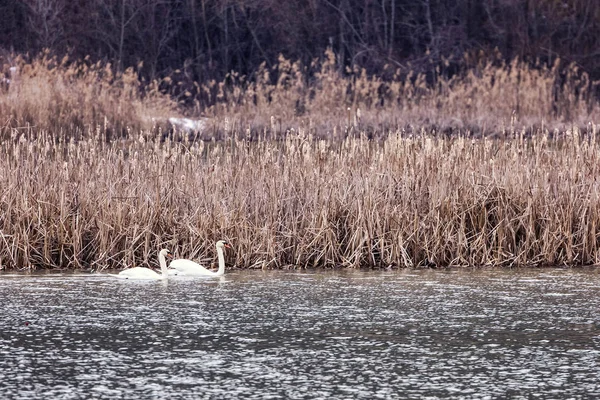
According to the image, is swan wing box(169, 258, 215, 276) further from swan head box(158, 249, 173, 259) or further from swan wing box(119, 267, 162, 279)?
swan wing box(119, 267, 162, 279)

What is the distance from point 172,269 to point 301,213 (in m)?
1.44

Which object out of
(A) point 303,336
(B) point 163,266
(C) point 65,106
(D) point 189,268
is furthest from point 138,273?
(C) point 65,106

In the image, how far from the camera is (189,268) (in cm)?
1095

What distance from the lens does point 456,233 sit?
11773 mm

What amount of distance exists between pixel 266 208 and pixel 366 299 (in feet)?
8.15

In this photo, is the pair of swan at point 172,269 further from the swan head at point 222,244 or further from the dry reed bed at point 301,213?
the dry reed bed at point 301,213

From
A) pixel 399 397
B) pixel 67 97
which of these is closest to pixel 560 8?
pixel 67 97

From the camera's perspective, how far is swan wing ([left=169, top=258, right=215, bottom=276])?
10922mm

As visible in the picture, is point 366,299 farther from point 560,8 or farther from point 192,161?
point 560,8

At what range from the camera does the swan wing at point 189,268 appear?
10922 mm

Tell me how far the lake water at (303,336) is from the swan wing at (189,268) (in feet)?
0.55

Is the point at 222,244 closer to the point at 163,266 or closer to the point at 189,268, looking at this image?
the point at 189,268

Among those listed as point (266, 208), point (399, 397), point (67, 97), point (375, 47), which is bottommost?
point (399, 397)

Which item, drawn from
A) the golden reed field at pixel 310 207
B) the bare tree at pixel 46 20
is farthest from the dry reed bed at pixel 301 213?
the bare tree at pixel 46 20
